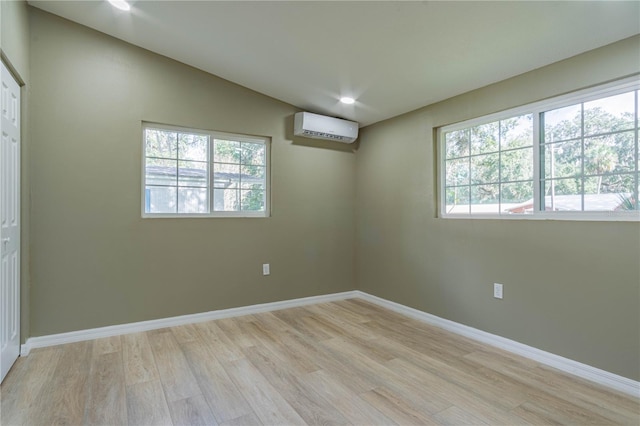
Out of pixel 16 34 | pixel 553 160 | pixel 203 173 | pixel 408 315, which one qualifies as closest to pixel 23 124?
pixel 16 34

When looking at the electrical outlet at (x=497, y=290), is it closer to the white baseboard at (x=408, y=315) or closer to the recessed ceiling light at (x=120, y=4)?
the white baseboard at (x=408, y=315)

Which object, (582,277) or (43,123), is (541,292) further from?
(43,123)

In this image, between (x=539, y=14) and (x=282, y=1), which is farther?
(x=282, y=1)

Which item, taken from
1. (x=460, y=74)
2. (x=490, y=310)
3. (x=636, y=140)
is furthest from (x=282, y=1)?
(x=490, y=310)

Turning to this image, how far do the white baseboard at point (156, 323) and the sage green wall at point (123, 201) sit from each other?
0.05m

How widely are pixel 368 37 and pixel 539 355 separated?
2.67 meters

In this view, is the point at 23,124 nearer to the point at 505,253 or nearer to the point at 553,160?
the point at 505,253

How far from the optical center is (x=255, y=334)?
3.01 m

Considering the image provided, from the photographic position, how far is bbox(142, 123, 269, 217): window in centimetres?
320

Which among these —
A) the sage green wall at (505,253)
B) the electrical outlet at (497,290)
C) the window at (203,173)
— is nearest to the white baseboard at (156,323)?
the sage green wall at (505,253)

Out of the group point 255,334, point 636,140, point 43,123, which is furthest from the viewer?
point 255,334

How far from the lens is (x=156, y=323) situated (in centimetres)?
312

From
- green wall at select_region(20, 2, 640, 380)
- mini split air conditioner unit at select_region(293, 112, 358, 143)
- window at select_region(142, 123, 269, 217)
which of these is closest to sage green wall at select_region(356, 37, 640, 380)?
green wall at select_region(20, 2, 640, 380)

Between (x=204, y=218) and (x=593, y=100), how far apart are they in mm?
3365
